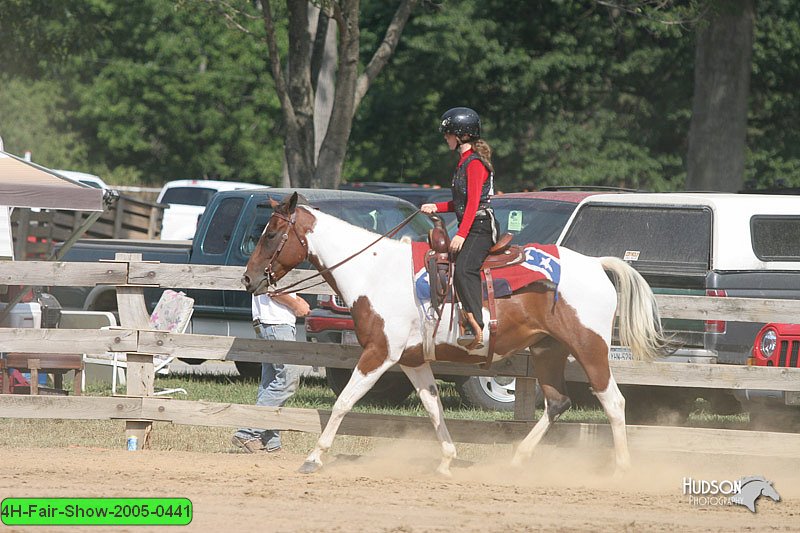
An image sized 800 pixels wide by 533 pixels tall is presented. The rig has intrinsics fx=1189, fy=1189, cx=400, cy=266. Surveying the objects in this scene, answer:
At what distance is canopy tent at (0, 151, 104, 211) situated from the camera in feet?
39.5

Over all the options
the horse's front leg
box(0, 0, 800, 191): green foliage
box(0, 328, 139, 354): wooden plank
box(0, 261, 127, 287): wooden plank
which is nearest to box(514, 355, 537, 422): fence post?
the horse's front leg

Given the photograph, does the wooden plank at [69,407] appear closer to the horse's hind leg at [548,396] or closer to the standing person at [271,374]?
the standing person at [271,374]

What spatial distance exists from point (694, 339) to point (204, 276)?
4234 mm

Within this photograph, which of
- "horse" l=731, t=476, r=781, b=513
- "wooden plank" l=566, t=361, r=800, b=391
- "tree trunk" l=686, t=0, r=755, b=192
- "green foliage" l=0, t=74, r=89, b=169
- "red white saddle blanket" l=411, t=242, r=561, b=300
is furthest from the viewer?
"green foliage" l=0, t=74, r=89, b=169

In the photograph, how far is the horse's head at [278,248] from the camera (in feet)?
29.0

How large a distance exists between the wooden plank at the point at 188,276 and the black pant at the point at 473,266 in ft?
5.16

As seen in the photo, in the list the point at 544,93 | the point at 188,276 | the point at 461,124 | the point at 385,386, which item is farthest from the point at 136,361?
the point at 544,93

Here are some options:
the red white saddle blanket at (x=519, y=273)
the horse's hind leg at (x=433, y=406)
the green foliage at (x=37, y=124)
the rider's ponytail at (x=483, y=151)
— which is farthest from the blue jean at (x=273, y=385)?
the green foliage at (x=37, y=124)

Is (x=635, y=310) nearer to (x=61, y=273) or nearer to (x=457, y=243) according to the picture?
(x=457, y=243)

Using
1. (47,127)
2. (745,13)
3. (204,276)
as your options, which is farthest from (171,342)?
(47,127)

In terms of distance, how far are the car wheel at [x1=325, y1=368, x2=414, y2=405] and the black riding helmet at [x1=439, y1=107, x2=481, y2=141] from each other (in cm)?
401

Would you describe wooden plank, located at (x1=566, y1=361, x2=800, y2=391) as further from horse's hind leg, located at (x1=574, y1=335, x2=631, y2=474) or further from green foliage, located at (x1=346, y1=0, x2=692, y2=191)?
green foliage, located at (x1=346, y1=0, x2=692, y2=191)

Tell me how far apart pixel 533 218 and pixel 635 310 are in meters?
2.52

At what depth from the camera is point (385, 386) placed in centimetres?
1230
